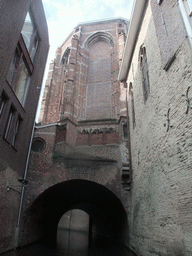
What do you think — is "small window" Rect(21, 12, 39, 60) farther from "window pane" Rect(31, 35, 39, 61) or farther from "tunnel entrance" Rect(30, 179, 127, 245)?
"tunnel entrance" Rect(30, 179, 127, 245)

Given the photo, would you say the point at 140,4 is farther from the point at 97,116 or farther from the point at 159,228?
the point at 97,116

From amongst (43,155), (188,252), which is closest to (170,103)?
(188,252)

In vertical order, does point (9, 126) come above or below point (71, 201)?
above


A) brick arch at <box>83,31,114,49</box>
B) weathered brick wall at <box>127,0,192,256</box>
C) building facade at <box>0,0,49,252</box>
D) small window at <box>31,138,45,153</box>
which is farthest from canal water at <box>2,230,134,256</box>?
brick arch at <box>83,31,114,49</box>

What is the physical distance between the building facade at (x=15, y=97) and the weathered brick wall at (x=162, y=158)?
5.09 meters

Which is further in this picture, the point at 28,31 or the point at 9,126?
the point at 28,31

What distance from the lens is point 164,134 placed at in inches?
217

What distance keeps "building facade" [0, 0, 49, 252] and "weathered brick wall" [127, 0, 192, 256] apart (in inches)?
200

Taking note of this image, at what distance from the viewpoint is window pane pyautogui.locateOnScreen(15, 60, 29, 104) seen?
9405 millimetres

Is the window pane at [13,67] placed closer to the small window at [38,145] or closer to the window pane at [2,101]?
the window pane at [2,101]

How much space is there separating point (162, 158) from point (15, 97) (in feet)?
21.7

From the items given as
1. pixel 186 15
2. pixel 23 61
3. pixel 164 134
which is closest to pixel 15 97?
pixel 23 61

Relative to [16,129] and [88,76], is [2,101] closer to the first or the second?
[16,129]

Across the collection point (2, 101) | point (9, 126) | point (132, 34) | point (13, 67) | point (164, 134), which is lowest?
point (164, 134)
